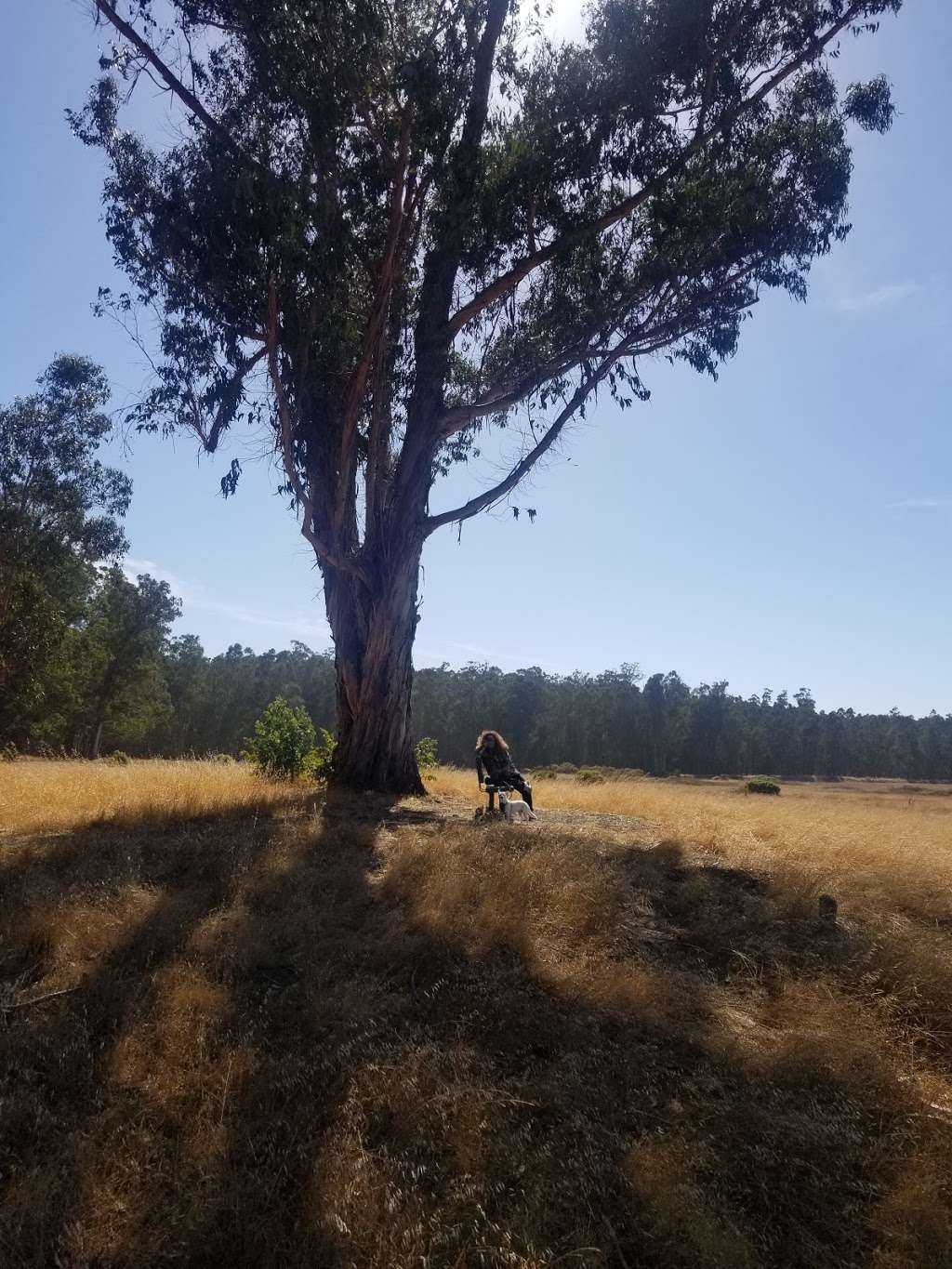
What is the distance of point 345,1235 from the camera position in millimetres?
2754

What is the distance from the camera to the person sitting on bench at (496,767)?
379 inches

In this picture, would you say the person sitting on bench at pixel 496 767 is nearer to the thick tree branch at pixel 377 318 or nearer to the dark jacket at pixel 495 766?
the dark jacket at pixel 495 766

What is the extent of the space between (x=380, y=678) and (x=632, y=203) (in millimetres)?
7349

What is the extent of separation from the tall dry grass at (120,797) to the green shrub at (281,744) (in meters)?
1.31

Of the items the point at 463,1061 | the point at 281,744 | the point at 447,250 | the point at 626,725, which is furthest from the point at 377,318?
the point at 626,725

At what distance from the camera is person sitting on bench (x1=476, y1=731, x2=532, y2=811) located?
379 inches

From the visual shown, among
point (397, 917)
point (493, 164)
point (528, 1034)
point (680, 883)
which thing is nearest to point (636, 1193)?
point (528, 1034)

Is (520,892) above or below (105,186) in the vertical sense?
below

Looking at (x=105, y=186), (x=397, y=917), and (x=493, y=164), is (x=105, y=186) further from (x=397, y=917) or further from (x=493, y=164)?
(x=397, y=917)

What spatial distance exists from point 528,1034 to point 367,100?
10.7 m

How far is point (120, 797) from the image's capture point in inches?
354

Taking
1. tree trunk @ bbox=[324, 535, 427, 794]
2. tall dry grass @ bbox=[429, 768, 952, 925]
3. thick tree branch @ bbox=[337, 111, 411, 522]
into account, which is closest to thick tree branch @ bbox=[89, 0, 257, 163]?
thick tree branch @ bbox=[337, 111, 411, 522]

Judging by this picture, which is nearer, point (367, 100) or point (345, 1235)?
point (345, 1235)

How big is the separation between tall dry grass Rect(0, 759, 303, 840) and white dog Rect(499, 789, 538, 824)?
249 centimetres
